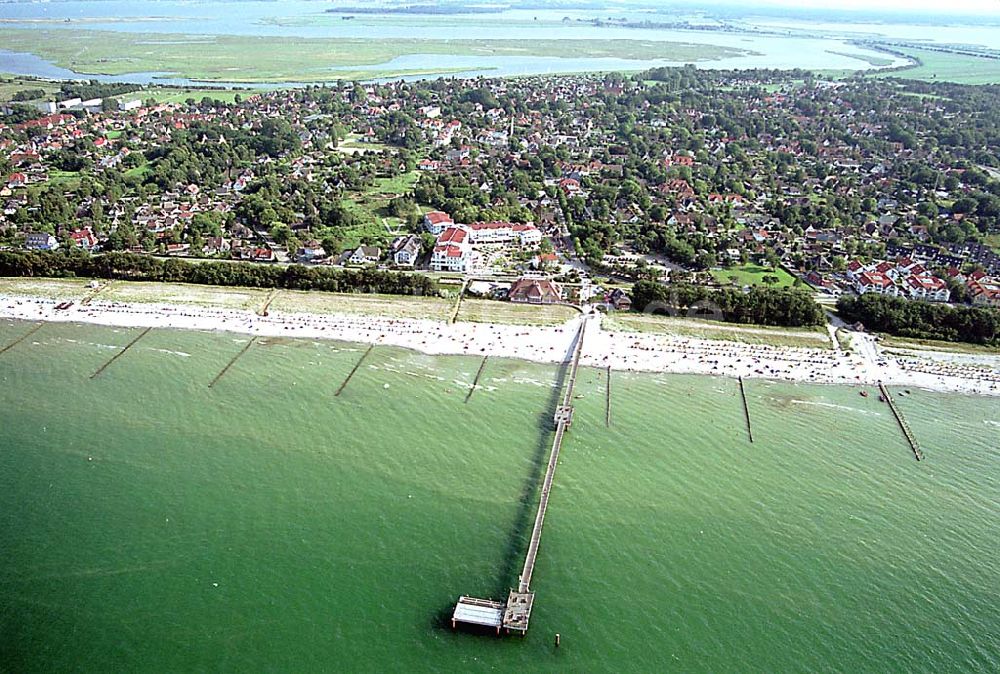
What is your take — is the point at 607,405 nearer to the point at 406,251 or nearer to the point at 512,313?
the point at 512,313

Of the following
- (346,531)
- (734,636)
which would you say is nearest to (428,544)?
(346,531)

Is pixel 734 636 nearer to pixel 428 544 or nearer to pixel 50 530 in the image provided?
pixel 428 544

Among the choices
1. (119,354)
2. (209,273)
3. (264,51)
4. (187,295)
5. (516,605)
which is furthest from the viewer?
(264,51)

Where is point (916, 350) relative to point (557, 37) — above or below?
below

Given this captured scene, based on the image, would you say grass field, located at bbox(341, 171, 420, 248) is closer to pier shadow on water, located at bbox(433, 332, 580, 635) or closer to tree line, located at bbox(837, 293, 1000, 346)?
pier shadow on water, located at bbox(433, 332, 580, 635)

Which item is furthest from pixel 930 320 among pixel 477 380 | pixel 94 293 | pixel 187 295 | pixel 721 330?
pixel 94 293

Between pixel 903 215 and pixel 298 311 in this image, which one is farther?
pixel 903 215
